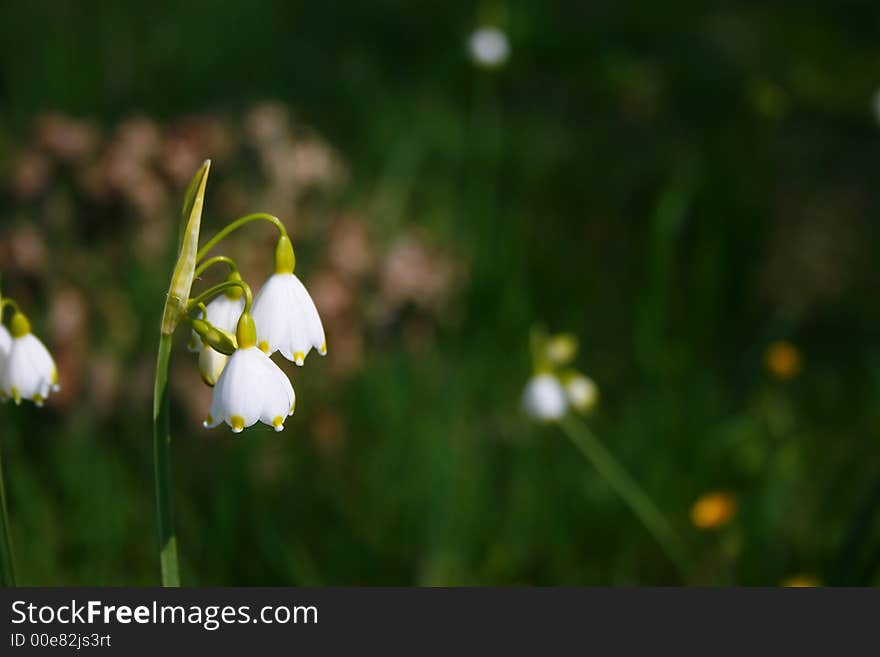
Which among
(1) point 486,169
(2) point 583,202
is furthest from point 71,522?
(2) point 583,202

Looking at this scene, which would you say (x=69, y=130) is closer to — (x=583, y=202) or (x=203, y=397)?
(x=203, y=397)

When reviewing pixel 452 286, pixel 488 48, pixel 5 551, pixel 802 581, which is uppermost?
pixel 488 48

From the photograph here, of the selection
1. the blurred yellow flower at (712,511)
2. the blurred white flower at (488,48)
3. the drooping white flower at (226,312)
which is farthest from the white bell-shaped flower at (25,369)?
the blurred white flower at (488,48)

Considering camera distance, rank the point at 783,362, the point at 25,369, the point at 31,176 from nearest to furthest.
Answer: the point at 25,369 < the point at 783,362 < the point at 31,176

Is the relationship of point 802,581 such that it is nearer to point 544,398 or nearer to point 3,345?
point 544,398

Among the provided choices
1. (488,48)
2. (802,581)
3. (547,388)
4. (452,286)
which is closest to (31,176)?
(452,286)

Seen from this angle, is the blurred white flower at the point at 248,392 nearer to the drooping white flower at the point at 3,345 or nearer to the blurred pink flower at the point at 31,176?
the drooping white flower at the point at 3,345
